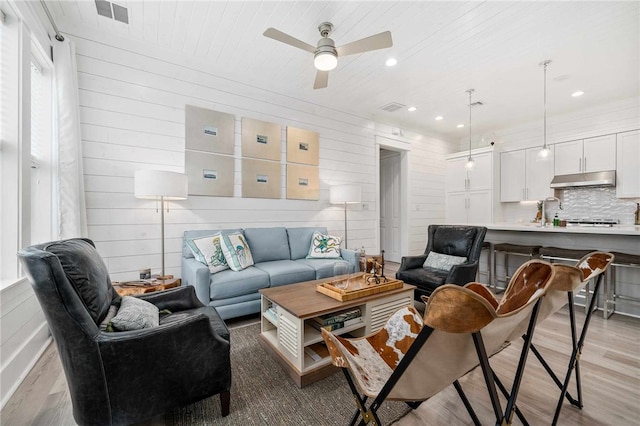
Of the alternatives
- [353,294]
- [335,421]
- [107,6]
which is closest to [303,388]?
[335,421]

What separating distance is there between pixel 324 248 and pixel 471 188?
388 cm

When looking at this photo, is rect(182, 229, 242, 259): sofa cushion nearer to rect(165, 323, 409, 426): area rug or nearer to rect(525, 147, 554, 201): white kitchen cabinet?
rect(165, 323, 409, 426): area rug

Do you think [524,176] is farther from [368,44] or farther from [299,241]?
[368,44]

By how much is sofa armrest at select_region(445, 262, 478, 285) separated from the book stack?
1.30m

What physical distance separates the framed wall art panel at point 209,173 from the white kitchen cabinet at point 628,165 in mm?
5893

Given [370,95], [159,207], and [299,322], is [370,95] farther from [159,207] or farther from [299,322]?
[299,322]

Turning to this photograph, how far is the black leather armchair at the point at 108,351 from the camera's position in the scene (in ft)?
3.75

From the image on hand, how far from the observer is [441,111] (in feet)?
16.4

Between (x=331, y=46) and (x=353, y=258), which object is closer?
(x=331, y=46)

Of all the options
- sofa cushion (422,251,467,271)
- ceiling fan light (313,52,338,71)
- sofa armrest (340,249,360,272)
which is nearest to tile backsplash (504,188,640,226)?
sofa cushion (422,251,467,271)

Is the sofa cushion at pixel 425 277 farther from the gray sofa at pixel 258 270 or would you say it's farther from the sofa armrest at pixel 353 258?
the gray sofa at pixel 258 270

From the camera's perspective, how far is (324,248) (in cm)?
382

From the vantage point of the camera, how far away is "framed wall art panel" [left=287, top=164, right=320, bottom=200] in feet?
13.7

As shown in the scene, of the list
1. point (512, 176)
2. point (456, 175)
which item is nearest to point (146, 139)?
point (456, 175)
